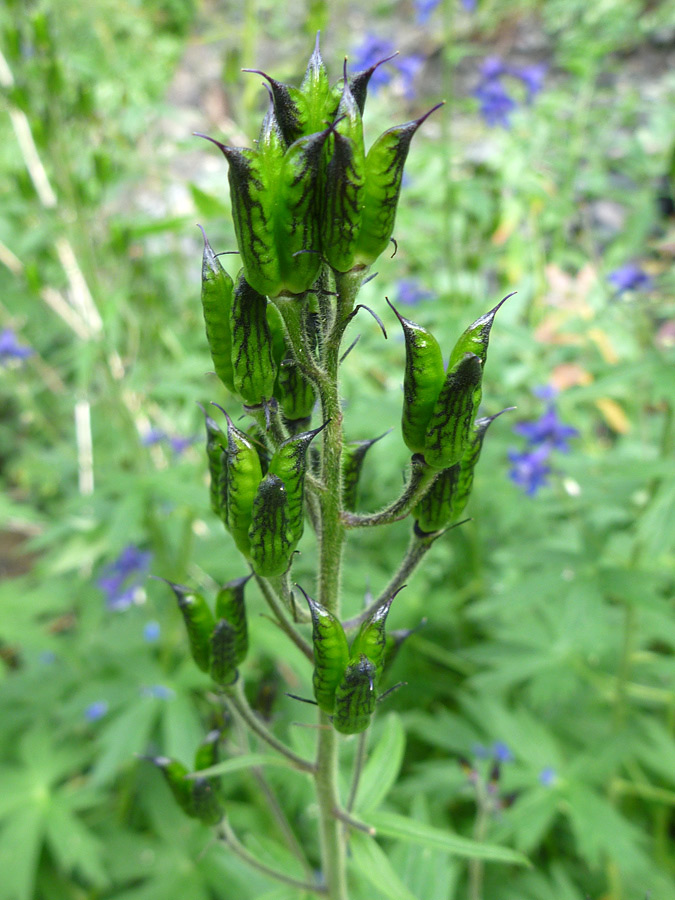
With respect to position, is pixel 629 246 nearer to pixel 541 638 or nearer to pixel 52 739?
pixel 541 638

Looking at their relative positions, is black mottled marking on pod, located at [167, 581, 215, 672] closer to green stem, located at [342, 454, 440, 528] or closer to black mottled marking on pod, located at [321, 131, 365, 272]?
green stem, located at [342, 454, 440, 528]

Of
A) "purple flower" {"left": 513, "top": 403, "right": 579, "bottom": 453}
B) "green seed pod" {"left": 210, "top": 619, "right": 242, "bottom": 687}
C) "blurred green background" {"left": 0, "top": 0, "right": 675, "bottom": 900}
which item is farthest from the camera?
"purple flower" {"left": 513, "top": 403, "right": 579, "bottom": 453}

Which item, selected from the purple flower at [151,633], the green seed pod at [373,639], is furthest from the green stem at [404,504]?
the purple flower at [151,633]

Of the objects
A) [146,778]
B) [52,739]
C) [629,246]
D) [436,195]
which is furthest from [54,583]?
[629,246]

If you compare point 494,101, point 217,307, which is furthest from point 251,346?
point 494,101

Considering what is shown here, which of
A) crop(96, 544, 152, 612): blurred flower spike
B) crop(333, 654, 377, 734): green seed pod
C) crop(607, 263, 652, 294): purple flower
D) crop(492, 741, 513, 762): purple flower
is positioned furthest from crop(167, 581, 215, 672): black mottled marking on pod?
crop(607, 263, 652, 294): purple flower

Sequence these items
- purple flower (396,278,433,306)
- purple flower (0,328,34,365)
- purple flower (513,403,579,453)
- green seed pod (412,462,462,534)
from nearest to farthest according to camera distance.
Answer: green seed pod (412,462,462,534)
purple flower (513,403,579,453)
purple flower (396,278,433,306)
purple flower (0,328,34,365)

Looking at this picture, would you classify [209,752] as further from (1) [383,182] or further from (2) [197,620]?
(1) [383,182]

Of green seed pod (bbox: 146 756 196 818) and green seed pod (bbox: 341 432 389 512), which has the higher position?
green seed pod (bbox: 341 432 389 512)
